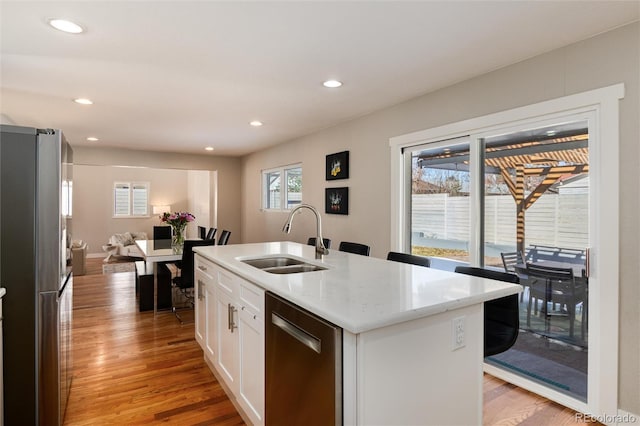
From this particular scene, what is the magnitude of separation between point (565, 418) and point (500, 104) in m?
2.22

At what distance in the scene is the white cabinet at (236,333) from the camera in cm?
188

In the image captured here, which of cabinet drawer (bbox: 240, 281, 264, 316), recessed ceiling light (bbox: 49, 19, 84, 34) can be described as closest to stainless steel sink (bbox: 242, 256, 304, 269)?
cabinet drawer (bbox: 240, 281, 264, 316)

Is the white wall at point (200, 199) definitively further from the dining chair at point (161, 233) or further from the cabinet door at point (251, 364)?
the cabinet door at point (251, 364)

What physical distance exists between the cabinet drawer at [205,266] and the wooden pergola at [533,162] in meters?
2.34

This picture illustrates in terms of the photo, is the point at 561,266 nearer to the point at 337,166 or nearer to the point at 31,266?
the point at 337,166

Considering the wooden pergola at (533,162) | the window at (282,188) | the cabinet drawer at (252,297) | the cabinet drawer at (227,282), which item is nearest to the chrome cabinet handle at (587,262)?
the wooden pergola at (533,162)

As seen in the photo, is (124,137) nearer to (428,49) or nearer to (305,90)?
(305,90)

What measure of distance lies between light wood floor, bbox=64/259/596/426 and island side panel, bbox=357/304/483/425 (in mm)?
898

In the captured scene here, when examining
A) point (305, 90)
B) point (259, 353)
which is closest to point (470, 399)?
point (259, 353)

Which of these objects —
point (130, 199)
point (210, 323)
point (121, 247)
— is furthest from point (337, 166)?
point (130, 199)

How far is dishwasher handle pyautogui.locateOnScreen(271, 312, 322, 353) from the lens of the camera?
4.59ft

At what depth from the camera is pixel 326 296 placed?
1536 mm

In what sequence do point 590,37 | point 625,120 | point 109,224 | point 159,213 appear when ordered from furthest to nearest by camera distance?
point 159,213, point 109,224, point 590,37, point 625,120

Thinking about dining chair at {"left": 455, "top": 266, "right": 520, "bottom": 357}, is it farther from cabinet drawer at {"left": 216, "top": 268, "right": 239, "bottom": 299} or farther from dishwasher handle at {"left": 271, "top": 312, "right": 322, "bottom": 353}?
cabinet drawer at {"left": 216, "top": 268, "right": 239, "bottom": 299}
